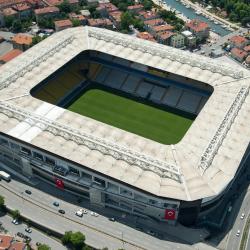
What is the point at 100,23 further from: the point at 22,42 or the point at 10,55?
the point at 10,55

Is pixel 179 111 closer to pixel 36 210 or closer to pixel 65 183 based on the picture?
pixel 65 183

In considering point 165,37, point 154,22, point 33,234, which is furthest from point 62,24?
point 33,234

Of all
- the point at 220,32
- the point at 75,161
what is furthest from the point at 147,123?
the point at 220,32

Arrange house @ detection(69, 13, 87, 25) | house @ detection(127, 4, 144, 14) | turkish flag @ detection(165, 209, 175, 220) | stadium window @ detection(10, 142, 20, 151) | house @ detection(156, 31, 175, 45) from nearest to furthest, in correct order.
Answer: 1. turkish flag @ detection(165, 209, 175, 220)
2. stadium window @ detection(10, 142, 20, 151)
3. house @ detection(156, 31, 175, 45)
4. house @ detection(69, 13, 87, 25)
5. house @ detection(127, 4, 144, 14)

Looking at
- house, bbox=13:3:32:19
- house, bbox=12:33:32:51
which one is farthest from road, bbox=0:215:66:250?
house, bbox=13:3:32:19

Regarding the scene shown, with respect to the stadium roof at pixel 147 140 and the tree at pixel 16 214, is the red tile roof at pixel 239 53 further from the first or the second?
the tree at pixel 16 214

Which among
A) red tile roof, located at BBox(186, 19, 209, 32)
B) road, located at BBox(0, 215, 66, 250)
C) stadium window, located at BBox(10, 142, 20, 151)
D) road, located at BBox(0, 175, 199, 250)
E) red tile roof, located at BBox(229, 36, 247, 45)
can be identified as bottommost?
road, located at BBox(0, 215, 66, 250)

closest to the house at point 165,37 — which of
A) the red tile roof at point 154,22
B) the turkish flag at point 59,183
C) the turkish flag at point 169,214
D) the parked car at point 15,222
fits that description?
the red tile roof at point 154,22

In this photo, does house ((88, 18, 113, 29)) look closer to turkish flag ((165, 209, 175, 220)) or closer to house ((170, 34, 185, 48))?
house ((170, 34, 185, 48))
